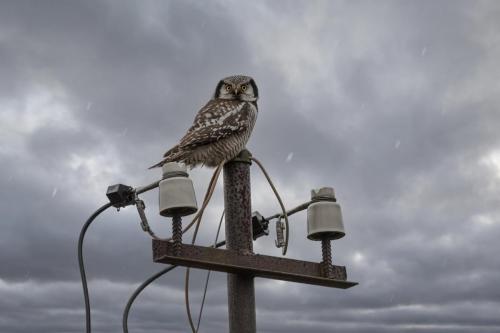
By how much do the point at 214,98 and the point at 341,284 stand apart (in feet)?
9.55

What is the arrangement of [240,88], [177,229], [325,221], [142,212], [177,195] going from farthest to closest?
[240,88], [325,221], [142,212], [177,229], [177,195]

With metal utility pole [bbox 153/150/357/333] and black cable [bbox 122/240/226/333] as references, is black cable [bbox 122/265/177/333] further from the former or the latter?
metal utility pole [bbox 153/150/357/333]

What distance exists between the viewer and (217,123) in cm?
650

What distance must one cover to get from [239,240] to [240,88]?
7.62ft

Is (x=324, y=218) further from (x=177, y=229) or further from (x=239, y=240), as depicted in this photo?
(x=177, y=229)

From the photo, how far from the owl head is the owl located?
19 cm

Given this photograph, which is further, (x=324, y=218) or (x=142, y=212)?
(x=324, y=218)

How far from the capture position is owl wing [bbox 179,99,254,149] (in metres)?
6.35

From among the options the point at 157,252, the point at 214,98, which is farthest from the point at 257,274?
the point at 214,98

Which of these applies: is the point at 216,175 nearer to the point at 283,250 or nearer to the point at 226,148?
the point at 226,148

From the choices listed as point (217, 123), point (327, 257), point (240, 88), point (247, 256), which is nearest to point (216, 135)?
point (217, 123)

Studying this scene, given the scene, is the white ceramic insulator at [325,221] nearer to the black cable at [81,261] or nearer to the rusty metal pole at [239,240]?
the rusty metal pole at [239,240]

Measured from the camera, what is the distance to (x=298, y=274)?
5.77m

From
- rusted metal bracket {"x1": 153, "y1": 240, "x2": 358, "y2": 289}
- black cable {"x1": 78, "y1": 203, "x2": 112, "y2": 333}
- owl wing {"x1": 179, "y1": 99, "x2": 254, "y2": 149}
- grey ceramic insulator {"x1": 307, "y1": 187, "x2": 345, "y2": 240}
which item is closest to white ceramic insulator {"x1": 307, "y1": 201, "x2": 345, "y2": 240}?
grey ceramic insulator {"x1": 307, "y1": 187, "x2": 345, "y2": 240}
